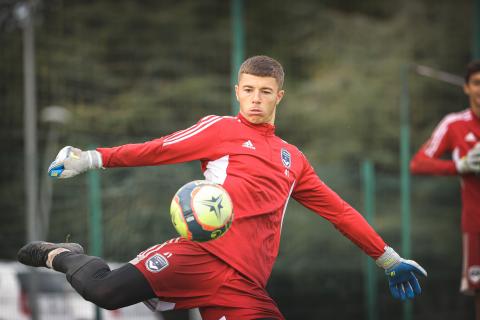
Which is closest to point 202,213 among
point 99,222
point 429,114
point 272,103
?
point 272,103

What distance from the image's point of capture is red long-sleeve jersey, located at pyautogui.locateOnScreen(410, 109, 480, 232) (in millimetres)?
6754

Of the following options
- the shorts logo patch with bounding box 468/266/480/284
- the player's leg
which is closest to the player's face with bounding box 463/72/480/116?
the shorts logo patch with bounding box 468/266/480/284

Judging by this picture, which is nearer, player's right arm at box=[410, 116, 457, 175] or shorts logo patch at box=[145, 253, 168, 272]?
shorts logo patch at box=[145, 253, 168, 272]

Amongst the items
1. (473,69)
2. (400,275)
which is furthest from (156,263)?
(473,69)

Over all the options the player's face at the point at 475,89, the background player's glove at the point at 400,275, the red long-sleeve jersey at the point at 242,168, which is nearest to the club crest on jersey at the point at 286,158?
the red long-sleeve jersey at the point at 242,168

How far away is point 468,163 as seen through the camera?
655 cm

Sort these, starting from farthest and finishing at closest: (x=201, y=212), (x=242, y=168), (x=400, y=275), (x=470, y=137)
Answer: (x=470, y=137), (x=400, y=275), (x=242, y=168), (x=201, y=212)

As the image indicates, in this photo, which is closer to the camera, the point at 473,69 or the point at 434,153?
the point at 473,69

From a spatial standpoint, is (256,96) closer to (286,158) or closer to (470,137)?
(286,158)

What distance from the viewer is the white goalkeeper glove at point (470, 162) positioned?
257 inches

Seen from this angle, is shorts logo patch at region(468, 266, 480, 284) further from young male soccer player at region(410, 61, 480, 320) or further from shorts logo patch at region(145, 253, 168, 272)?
shorts logo patch at region(145, 253, 168, 272)

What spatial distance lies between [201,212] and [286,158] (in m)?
0.89

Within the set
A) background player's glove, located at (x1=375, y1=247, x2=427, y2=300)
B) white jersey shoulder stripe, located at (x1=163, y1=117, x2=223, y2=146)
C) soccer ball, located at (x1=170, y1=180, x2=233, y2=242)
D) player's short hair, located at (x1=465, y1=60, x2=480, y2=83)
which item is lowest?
background player's glove, located at (x1=375, y1=247, x2=427, y2=300)

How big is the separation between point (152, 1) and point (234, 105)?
3371 mm
